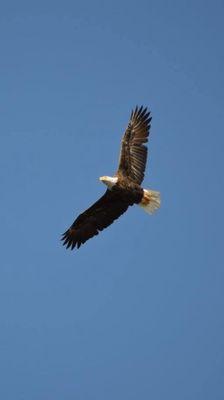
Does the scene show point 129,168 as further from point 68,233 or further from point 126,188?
point 68,233

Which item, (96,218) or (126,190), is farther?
(96,218)

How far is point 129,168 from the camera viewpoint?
1628cm

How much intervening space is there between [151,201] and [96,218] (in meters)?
1.19

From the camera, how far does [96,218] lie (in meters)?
17.0

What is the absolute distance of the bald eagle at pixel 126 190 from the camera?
53.5 ft

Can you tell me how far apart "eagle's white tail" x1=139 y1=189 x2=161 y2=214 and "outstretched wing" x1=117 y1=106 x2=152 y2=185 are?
34 centimetres

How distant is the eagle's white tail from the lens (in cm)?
1652

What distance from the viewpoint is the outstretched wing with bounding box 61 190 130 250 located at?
54.5 feet

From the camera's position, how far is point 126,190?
16.3 meters

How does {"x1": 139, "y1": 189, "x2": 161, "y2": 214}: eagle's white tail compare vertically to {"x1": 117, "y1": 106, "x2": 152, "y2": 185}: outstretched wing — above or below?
below

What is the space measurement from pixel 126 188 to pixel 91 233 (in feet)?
4.60

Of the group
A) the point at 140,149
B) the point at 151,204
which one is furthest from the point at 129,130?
the point at 151,204

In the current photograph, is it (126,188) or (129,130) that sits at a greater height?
(129,130)

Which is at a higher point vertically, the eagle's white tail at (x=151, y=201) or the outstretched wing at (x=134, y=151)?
the outstretched wing at (x=134, y=151)
